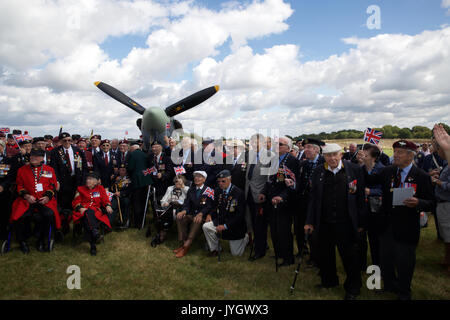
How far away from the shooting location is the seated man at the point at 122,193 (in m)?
6.99

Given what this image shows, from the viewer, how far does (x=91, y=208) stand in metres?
5.74

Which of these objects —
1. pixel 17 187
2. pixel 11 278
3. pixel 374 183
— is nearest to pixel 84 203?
pixel 17 187

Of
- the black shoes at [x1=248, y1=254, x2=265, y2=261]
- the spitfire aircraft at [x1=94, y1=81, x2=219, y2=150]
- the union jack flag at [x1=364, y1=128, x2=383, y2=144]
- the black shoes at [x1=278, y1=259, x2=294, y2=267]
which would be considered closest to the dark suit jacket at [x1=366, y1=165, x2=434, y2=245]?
the black shoes at [x1=278, y1=259, x2=294, y2=267]

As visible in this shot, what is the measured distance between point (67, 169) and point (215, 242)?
429 cm

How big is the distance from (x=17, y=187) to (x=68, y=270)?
7.77ft

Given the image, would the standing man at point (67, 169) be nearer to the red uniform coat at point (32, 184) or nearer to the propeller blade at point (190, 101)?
the red uniform coat at point (32, 184)

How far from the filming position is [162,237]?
6.05 metres

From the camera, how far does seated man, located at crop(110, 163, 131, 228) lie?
6992mm

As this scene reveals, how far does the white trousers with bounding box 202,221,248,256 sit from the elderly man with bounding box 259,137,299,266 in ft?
2.73

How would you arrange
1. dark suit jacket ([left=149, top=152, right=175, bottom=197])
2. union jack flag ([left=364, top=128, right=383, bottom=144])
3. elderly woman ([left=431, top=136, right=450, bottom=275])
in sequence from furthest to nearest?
union jack flag ([left=364, top=128, right=383, bottom=144])
dark suit jacket ([left=149, top=152, right=175, bottom=197])
elderly woman ([left=431, top=136, right=450, bottom=275])

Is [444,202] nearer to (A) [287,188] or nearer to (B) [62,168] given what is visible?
(A) [287,188]

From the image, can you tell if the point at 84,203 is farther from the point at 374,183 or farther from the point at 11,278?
the point at 374,183

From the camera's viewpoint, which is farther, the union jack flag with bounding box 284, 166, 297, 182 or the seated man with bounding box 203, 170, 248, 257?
the seated man with bounding box 203, 170, 248, 257

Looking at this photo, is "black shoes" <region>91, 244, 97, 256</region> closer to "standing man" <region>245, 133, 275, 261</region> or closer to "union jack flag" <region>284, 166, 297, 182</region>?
"standing man" <region>245, 133, 275, 261</region>
